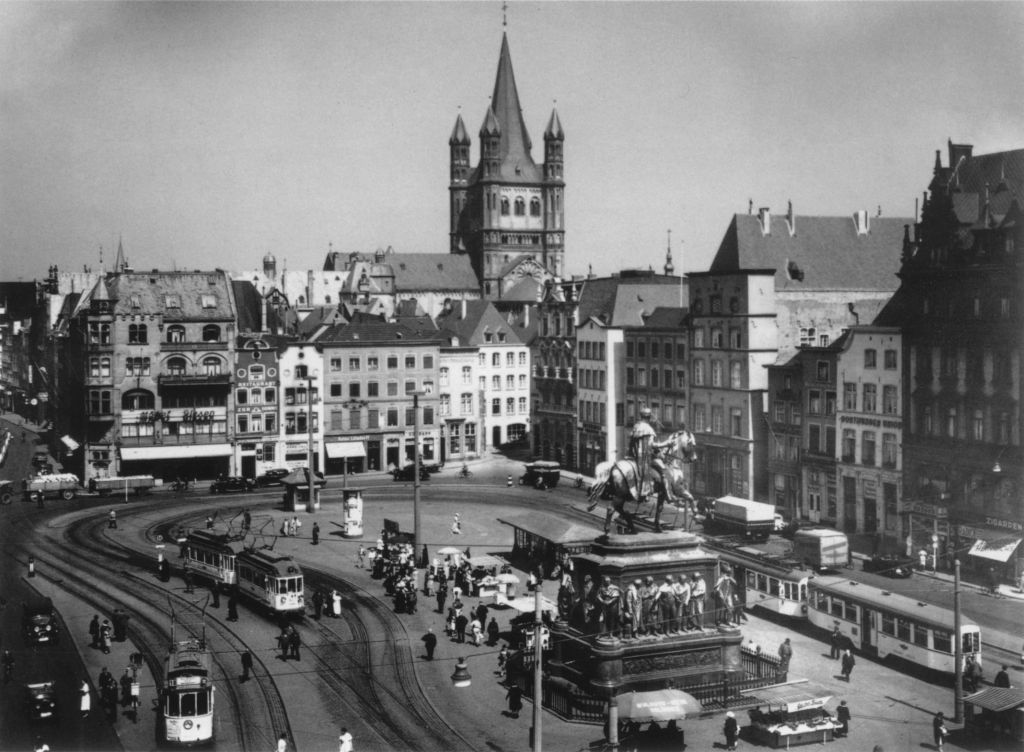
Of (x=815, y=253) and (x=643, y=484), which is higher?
(x=815, y=253)

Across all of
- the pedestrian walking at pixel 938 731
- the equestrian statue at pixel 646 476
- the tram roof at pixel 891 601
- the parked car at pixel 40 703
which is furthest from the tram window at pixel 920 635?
the parked car at pixel 40 703

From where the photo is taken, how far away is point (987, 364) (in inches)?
2494

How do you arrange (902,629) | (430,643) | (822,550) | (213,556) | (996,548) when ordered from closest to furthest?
(902,629), (430,643), (822,550), (213,556), (996,548)

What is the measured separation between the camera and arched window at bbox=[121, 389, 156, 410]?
94500 mm

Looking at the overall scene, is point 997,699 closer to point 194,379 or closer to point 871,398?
point 871,398

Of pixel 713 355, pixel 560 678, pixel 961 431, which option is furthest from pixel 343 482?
pixel 560 678

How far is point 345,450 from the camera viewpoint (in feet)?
335

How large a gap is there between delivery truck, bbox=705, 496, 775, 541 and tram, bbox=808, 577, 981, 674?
1515cm

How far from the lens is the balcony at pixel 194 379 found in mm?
95312

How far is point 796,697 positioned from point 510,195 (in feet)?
534

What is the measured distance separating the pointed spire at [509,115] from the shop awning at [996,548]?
5697 inches

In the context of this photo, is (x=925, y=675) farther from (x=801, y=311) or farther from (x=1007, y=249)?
(x=801, y=311)

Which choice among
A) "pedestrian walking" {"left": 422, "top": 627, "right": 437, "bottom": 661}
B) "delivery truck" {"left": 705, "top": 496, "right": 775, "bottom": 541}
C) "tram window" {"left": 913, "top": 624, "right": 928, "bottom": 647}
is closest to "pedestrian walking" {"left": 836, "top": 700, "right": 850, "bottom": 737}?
"tram window" {"left": 913, "top": 624, "right": 928, "bottom": 647}

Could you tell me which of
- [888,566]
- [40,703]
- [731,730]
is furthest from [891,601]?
[40,703]
